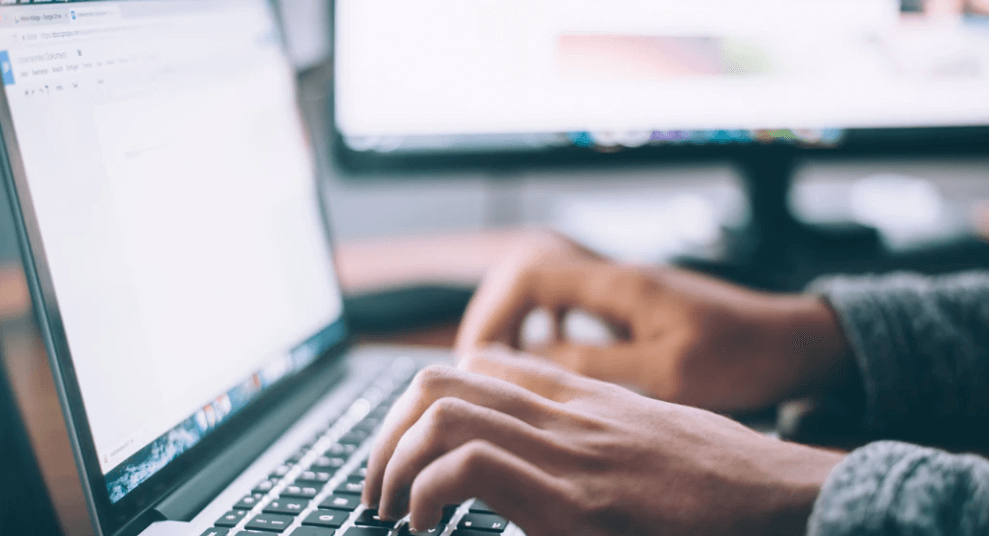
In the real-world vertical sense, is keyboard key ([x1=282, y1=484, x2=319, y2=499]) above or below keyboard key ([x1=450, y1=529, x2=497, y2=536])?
above

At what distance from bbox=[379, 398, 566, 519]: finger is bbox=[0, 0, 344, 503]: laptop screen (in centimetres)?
12

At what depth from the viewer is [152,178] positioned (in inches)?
14.6

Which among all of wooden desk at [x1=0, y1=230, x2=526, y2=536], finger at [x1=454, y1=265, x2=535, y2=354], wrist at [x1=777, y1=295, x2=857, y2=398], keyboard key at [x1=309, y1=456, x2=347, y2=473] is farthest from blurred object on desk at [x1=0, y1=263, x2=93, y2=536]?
wrist at [x1=777, y1=295, x2=857, y2=398]

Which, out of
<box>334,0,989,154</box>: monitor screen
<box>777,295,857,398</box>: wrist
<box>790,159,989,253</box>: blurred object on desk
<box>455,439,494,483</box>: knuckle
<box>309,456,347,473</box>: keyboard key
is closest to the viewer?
<box>455,439,494,483</box>: knuckle

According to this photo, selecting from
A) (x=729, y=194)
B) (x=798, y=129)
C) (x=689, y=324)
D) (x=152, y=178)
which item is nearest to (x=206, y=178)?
(x=152, y=178)

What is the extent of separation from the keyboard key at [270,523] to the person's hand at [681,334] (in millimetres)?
229

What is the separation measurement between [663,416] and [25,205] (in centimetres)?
28

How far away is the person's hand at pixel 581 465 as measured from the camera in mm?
283

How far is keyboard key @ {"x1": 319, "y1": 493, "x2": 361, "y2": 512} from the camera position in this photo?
340mm

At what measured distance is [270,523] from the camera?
0.33 metres

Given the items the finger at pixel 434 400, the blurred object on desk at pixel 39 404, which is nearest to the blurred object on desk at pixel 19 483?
the blurred object on desk at pixel 39 404

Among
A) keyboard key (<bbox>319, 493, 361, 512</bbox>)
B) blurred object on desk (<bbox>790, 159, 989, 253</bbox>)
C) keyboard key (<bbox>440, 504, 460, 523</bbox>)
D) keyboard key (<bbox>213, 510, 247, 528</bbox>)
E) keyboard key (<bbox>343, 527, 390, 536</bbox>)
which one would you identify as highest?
keyboard key (<bbox>213, 510, 247, 528</bbox>)

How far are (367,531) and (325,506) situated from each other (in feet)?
0.11

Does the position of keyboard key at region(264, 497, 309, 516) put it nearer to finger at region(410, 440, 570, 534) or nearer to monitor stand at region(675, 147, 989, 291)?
finger at region(410, 440, 570, 534)
